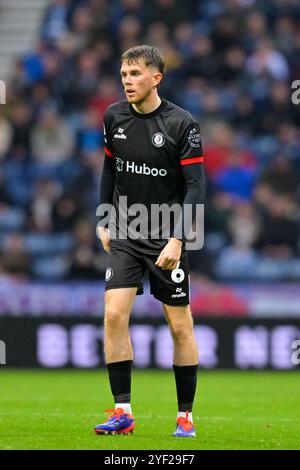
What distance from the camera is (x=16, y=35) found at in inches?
765

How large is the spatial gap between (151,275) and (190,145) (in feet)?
2.63

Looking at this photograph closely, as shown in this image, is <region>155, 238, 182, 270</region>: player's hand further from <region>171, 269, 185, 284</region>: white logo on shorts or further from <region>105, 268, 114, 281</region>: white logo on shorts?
<region>105, 268, 114, 281</region>: white logo on shorts

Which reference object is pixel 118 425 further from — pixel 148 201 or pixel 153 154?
pixel 153 154

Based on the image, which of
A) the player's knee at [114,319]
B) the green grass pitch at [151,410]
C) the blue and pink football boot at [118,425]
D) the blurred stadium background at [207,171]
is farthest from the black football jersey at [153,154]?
the blurred stadium background at [207,171]

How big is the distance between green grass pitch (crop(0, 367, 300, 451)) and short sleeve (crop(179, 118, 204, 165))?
1.59m

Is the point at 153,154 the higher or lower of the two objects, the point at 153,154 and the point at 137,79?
the lower

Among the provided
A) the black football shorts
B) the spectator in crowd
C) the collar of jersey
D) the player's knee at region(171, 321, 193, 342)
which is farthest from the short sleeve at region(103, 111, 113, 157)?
the spectator in crowd

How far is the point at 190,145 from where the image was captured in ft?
22.6

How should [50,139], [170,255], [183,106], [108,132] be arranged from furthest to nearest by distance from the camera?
[183,106] → [50,139] → [108,132] → [170,255]

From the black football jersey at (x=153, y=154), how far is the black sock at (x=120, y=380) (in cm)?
69

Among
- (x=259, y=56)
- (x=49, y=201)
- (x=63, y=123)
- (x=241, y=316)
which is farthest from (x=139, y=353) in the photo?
(x=259, y=56)

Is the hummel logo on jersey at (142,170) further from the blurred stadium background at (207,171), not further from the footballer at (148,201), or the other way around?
the blurred stadium background at (207,171)

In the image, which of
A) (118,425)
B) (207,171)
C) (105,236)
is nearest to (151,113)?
(105,236)

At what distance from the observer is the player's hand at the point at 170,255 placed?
6.76 meters
